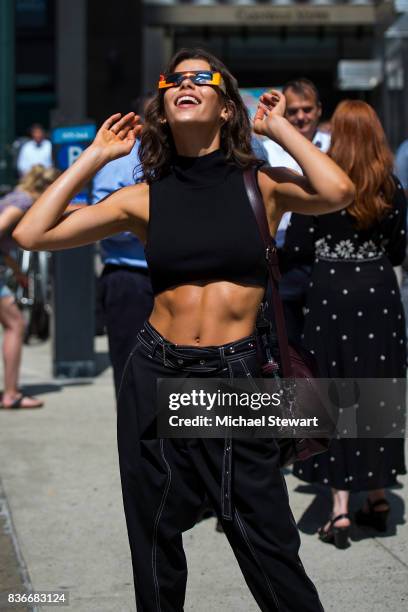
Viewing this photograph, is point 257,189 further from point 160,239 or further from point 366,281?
point 366,281

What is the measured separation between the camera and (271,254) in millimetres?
3217

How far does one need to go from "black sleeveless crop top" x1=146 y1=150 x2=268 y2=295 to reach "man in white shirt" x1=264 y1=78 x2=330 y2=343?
52.3 inches

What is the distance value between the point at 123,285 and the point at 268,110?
2.18m

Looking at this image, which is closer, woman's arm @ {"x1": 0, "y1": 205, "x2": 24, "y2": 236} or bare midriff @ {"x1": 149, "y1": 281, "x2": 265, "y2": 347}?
bare midriff @ {"x1": 149, "y1": 281, "x2": 265, "y2": 347}

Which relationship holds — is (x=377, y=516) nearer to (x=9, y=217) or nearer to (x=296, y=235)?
(x=296, y=235)

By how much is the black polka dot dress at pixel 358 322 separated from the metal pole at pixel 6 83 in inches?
292

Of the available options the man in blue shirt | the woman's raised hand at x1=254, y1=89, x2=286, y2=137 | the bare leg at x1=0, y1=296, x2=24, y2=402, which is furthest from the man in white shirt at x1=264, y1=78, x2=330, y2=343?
the bare leg at x1=0, y1=296, x2=24, y2=402

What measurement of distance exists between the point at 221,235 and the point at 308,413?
0.62m

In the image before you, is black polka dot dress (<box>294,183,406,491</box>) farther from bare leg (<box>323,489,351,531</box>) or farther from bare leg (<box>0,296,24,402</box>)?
bare leg (<box>0,296,24,402</box>)

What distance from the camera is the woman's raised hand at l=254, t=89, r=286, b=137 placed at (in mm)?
3301

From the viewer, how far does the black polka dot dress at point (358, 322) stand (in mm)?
4980

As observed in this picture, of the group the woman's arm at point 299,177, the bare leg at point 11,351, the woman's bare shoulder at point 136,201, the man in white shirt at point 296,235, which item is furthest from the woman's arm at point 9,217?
the woman's arm at point 299,177

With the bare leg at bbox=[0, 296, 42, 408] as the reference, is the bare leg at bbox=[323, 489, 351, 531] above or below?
above

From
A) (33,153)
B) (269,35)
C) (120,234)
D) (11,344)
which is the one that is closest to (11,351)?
(11,344)
